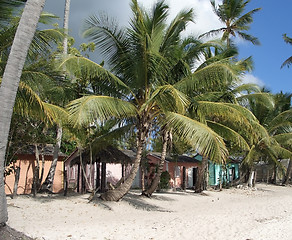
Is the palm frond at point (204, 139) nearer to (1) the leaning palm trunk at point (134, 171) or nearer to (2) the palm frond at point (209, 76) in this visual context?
(2) the palm frond at point (209, 76)

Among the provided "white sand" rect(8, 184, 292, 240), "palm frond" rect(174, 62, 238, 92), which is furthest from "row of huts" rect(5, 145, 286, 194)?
"palm frond" rect(174, 62, 238, 92)

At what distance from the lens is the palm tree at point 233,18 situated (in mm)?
22734

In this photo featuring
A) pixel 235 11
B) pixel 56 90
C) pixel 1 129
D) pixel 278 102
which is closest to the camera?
pixel 1 129

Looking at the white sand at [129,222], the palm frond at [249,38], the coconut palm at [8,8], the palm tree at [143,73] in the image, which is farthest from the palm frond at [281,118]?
the coconut palm at [8,8]

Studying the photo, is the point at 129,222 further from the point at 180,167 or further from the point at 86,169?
the point at 180,167

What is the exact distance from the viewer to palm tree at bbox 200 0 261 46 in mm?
22734

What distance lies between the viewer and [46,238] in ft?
23.7

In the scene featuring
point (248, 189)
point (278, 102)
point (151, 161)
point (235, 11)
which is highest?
point (235, 11)

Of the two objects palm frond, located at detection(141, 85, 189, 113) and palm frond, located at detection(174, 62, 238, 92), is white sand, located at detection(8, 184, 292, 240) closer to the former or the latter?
palm frond, located at detection(141, 85, 189, 113)

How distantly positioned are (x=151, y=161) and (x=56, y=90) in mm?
15030

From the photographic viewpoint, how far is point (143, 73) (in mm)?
11938

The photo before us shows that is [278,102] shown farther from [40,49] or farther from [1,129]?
[1,129]

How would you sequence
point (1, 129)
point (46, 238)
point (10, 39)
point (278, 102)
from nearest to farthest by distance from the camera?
point (1, 129), point (46, 238), point (10, 39), point (278, 102)

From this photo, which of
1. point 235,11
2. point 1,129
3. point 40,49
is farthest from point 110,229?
point 235,11
